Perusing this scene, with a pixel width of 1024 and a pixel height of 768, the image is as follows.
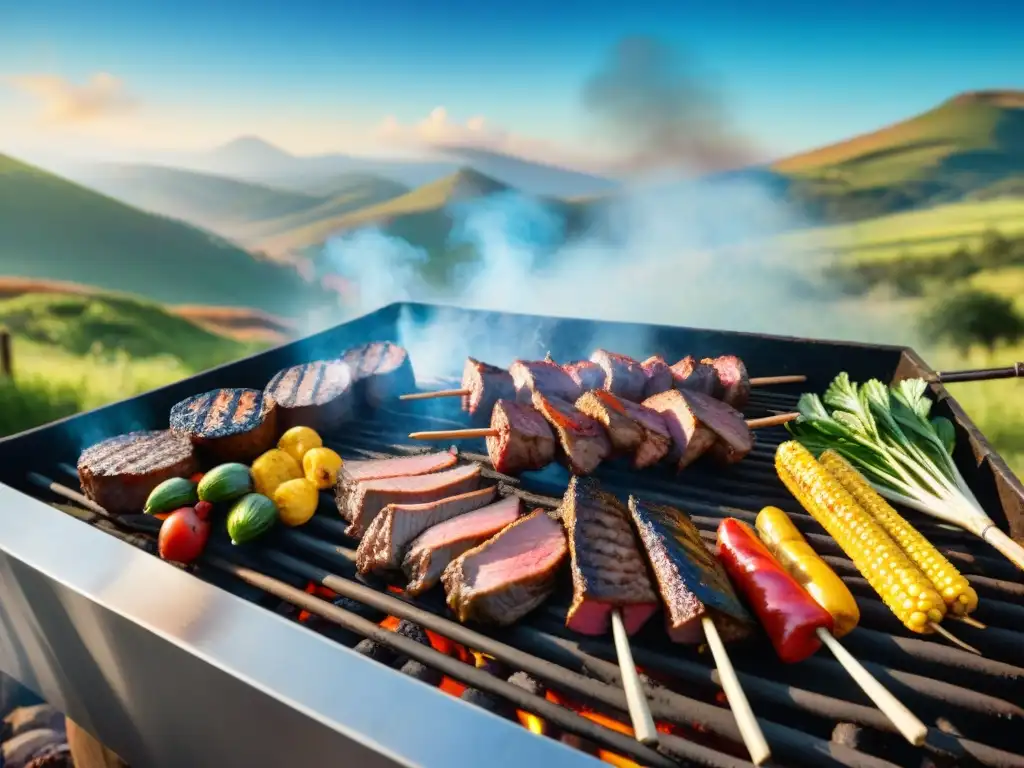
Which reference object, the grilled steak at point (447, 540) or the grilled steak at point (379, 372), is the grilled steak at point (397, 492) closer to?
the grilled steak at point (447, 540)

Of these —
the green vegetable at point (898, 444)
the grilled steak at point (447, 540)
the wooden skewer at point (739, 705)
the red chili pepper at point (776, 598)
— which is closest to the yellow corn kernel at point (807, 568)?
the red chili pepper at point (776, 598)

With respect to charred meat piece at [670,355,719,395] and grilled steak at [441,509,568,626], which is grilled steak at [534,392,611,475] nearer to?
grilled steak at [441,509,568,626]

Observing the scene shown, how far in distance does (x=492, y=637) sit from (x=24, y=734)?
3.03m

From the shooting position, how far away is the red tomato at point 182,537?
8.78 feet

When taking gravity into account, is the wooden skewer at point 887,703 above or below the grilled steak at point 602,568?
below

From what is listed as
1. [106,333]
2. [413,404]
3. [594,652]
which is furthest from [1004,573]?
[106,333]

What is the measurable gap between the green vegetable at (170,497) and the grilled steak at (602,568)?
5.74 feet

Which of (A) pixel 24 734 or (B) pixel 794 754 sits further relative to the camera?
(A) pixel 24 734

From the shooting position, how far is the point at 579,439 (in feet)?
11.0

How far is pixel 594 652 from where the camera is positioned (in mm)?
2223

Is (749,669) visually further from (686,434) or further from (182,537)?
(182,537)

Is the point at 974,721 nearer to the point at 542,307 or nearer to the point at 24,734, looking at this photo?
the point at 24,734

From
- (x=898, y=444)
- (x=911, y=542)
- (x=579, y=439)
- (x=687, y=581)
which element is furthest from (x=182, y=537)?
(x=898, y=444)

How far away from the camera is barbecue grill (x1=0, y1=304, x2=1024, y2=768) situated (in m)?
1.73
